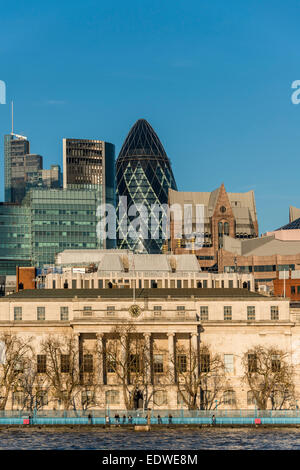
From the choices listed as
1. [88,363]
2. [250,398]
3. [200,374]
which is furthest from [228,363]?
[88,363]

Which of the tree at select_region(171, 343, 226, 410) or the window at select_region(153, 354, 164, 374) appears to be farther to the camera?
the window at select_region(153, 354, 164, 374)

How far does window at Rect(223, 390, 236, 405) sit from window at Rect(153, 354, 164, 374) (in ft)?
33.7

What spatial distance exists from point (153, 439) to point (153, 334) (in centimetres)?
3981

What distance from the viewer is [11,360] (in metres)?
186

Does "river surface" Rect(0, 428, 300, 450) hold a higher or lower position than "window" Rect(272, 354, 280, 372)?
lower

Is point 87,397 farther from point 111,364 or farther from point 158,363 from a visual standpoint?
point 158,363

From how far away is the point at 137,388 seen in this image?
606ft

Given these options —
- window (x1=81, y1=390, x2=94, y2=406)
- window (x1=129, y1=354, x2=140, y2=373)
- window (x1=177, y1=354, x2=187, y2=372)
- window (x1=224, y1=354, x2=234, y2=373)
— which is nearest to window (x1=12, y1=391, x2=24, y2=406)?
window (x1=81, y1=390, x2=94, y2=406)

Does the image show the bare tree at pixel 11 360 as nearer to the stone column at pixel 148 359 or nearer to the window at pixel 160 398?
the stone column at pixel 148 359

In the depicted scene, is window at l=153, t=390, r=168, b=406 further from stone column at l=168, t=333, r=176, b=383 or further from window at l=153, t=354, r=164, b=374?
window at l=153, t=354, r=164, b=374

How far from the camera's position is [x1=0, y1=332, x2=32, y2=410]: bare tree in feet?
598

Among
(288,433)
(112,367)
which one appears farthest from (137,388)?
(288,433)

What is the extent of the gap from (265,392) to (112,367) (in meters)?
22.6
